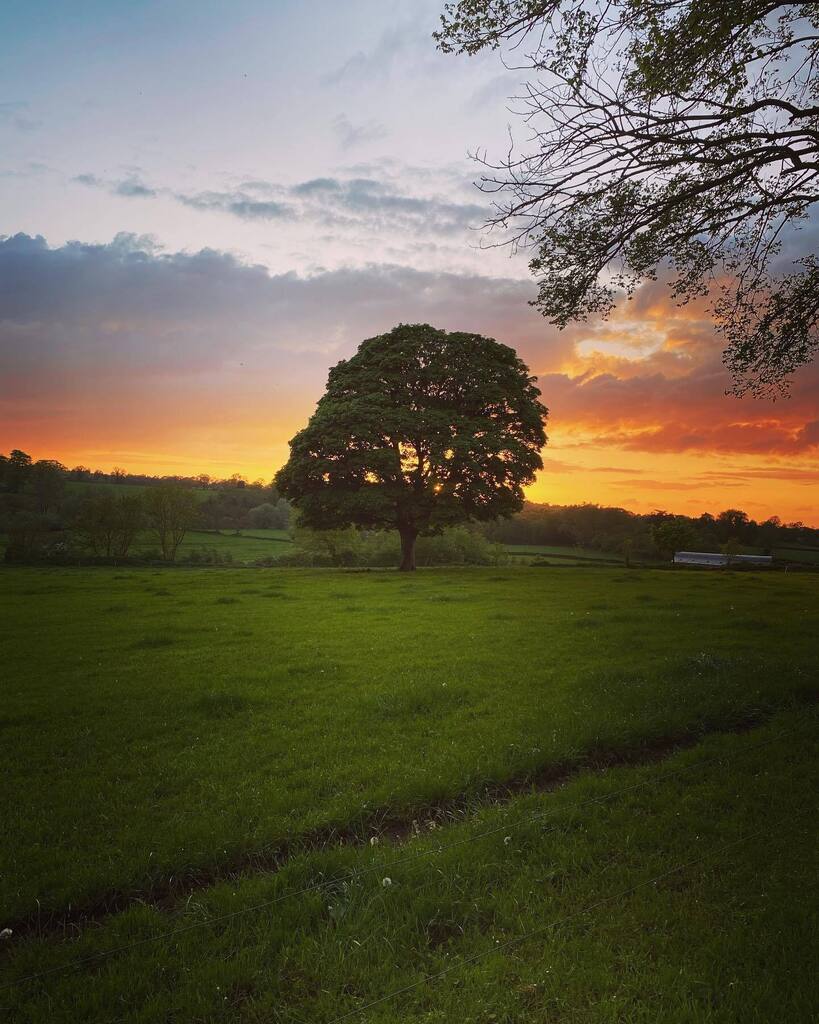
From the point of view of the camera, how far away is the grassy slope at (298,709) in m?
6.34

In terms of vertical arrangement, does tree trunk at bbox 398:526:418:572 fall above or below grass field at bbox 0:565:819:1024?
above

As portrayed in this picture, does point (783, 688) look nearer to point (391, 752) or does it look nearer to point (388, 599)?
point (391, 752)

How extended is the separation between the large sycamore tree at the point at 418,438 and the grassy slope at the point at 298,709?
1642 centimetres

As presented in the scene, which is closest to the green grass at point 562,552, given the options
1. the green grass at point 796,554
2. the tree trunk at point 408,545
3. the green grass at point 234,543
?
the green grass at point 796,554

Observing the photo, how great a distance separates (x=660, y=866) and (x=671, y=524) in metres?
77.8

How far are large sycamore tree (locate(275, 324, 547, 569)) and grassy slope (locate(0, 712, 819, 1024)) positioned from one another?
30662 millimetres

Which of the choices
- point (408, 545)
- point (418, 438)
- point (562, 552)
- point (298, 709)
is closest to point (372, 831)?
point (298, 709)

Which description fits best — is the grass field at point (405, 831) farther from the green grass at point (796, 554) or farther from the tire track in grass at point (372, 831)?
the green grass at point (796, 554)

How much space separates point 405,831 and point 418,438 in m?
32.1

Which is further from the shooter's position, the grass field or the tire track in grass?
the tire track in grass

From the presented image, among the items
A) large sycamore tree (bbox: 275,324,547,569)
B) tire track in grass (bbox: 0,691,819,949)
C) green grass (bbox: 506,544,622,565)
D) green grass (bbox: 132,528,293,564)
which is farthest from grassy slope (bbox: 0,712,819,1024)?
green grass (bbox: 506,544,622,565)

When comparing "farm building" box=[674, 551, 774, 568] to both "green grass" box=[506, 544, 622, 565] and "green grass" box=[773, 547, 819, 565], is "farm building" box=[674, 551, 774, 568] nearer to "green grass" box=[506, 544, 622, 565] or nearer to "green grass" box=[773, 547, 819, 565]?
"green grass" box=[773, 547, 819, 565]

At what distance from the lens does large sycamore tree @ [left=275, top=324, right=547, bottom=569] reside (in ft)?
120

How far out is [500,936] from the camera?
462 cm
